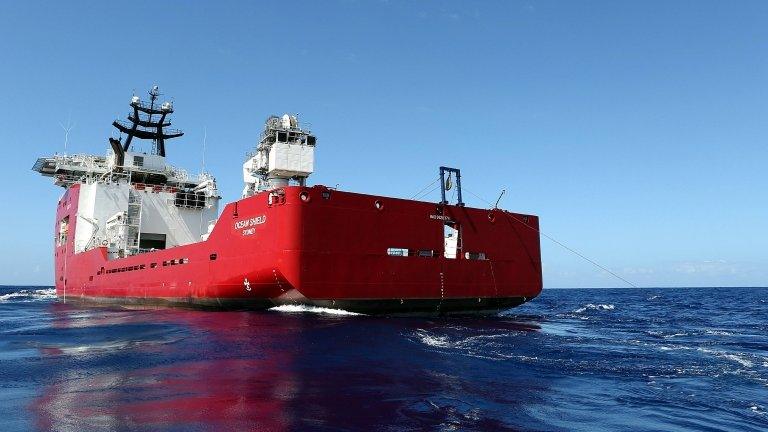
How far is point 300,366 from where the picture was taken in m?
8.88

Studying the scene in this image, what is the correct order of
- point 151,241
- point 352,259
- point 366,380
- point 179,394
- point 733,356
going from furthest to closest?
point 151,241 < point 352,259 < point 733,356 < point 366,380 < point 179,394

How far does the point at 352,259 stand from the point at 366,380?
10.5 metres

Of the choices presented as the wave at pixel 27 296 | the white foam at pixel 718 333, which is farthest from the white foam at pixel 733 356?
the wave at pixel 27 296

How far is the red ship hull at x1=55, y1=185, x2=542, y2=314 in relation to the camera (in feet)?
57.7

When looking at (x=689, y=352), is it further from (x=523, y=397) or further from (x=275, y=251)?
(x=275, y=251)

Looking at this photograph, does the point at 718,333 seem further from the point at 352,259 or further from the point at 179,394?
the point at 179,394

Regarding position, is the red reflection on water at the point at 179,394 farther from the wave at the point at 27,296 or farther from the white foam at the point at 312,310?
the wave at the point at 27,296

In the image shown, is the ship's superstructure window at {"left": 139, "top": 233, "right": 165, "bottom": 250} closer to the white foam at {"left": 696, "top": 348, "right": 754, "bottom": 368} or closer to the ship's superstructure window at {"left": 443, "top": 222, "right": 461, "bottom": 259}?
the ship's superstructure window at {"left": 443, "top": 222, "right": 461, "bottom": 259}

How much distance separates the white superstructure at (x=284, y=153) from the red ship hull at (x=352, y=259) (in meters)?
2.88

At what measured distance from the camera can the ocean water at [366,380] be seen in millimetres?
5953

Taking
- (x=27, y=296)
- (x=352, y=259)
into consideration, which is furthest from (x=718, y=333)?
(x=27, y=296)

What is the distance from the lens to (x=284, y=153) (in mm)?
22281

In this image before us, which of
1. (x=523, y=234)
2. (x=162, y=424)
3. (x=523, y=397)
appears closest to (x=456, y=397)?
(x=523, y=397)

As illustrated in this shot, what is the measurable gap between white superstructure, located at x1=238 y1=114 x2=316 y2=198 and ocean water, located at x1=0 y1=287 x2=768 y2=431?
9186 mm
